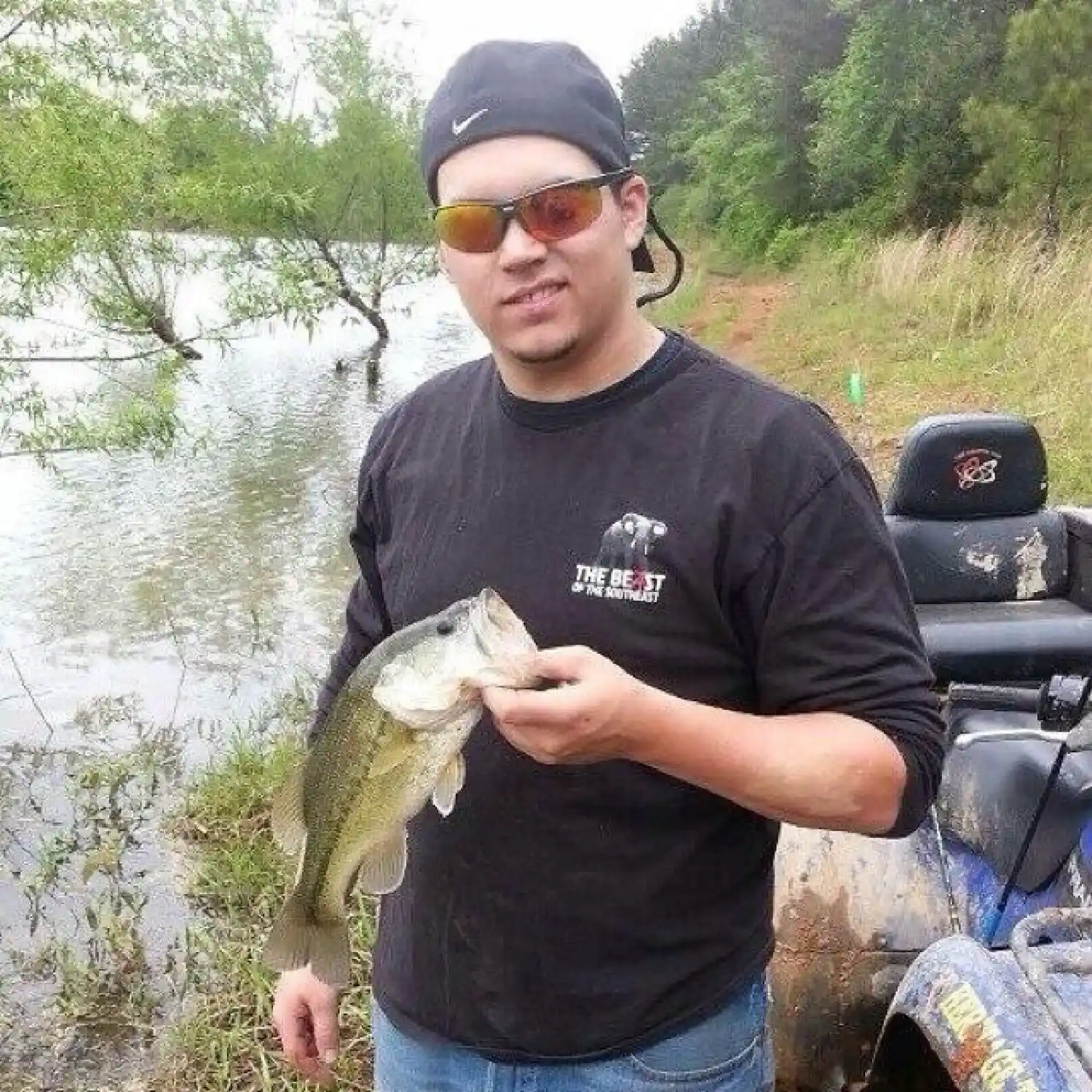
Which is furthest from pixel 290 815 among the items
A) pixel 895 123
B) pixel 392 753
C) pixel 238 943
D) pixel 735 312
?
pixel 895 123

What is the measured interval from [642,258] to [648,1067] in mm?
1243

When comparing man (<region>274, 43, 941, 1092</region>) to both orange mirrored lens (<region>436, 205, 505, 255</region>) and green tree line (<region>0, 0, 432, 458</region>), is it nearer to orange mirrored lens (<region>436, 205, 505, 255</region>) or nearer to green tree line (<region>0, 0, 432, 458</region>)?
orange mirrored lens (<region>436, 205, 505, 255</region>)

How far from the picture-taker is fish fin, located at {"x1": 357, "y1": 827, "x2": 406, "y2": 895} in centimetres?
170

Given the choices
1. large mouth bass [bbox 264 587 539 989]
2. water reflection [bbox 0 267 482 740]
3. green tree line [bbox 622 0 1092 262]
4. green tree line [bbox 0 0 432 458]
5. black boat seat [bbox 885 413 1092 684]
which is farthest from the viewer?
green tree line [bbox 622 0 1092 262]

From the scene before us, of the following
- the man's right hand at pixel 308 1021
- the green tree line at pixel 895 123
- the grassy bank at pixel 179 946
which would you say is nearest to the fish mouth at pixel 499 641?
the man's right hand at pixel 308 1021

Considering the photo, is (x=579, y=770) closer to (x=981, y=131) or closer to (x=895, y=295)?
(x=895, y=295)

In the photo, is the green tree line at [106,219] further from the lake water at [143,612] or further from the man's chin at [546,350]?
the man's chin at [546,350]

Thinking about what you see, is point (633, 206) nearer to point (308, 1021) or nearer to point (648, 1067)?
point (648, 1067)

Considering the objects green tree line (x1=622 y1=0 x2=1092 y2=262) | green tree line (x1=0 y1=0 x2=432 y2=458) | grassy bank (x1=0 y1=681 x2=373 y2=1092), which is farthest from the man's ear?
green tree line (x1=622 y1=0 x2=1092 y2=262)

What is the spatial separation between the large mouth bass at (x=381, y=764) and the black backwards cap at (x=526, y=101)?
665 mm

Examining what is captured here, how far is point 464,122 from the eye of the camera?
1.64 metres

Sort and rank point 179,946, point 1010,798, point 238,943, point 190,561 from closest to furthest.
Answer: point 1010,798 < point 238,943 < point 179,946 < point 190,561

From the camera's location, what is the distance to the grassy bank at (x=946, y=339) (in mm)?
10961

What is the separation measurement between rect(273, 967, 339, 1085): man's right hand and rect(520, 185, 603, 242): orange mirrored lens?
1279 mm
